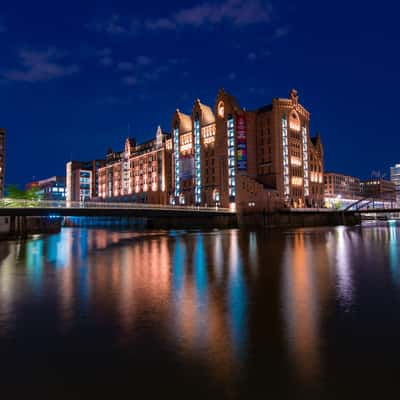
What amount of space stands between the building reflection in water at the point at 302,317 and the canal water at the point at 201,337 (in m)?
0.05

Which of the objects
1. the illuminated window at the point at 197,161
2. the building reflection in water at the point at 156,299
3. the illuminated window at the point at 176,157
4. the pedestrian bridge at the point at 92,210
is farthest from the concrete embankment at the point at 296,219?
the building reflection in water at the point at 156,299

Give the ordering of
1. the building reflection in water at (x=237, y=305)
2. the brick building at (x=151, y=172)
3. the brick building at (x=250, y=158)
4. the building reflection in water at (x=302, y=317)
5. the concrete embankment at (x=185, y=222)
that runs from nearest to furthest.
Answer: the building reflection in water at (x=302, y=317)
the building reflection in water at (x=237, y=305)
the concrete embankment at (x=185, y=222)
the brick building at (x=250, y=158)
the brick building at (x=151, y=172)

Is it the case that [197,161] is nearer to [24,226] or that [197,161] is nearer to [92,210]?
[24,226]

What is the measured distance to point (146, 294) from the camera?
17250 millimetres

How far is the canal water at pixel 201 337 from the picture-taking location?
7762 mm

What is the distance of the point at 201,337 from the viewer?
1080 cm

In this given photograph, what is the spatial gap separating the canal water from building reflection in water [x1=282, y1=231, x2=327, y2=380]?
1.9 inches

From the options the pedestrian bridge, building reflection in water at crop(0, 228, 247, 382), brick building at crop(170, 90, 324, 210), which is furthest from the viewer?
brick building at crop(170, 90, 324, 210)

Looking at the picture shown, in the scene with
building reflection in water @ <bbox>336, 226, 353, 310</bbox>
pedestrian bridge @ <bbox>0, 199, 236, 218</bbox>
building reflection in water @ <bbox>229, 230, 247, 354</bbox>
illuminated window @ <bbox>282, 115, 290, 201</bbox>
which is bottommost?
building reflection in water @ <bbox>336, 226, 353, 310</bbox>

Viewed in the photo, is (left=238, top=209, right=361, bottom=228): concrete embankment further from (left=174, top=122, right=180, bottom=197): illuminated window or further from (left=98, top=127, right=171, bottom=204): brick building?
(left=98, top=127, right=171, bottom=204): brick building

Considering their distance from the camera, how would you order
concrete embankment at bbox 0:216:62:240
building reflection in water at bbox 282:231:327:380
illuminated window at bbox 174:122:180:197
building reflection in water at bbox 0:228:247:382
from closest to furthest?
building reflection in water at bbox 282:231:327:380, building reflection in water at bbox 0:228:247:382, concrete embankment at bbox 0:216:62:240, illuminated window at bbox 174:122:180:197

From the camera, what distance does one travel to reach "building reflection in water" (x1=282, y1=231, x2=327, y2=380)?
8938mm

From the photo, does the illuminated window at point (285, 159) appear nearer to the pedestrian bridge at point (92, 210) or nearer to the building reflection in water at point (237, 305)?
the pedestrian bridge at point (92, 210)

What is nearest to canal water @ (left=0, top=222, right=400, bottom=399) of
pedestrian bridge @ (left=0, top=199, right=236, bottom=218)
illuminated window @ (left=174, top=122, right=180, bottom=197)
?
pedestrian bridge @ (left=0, top=199, right=236, bottom=218)
